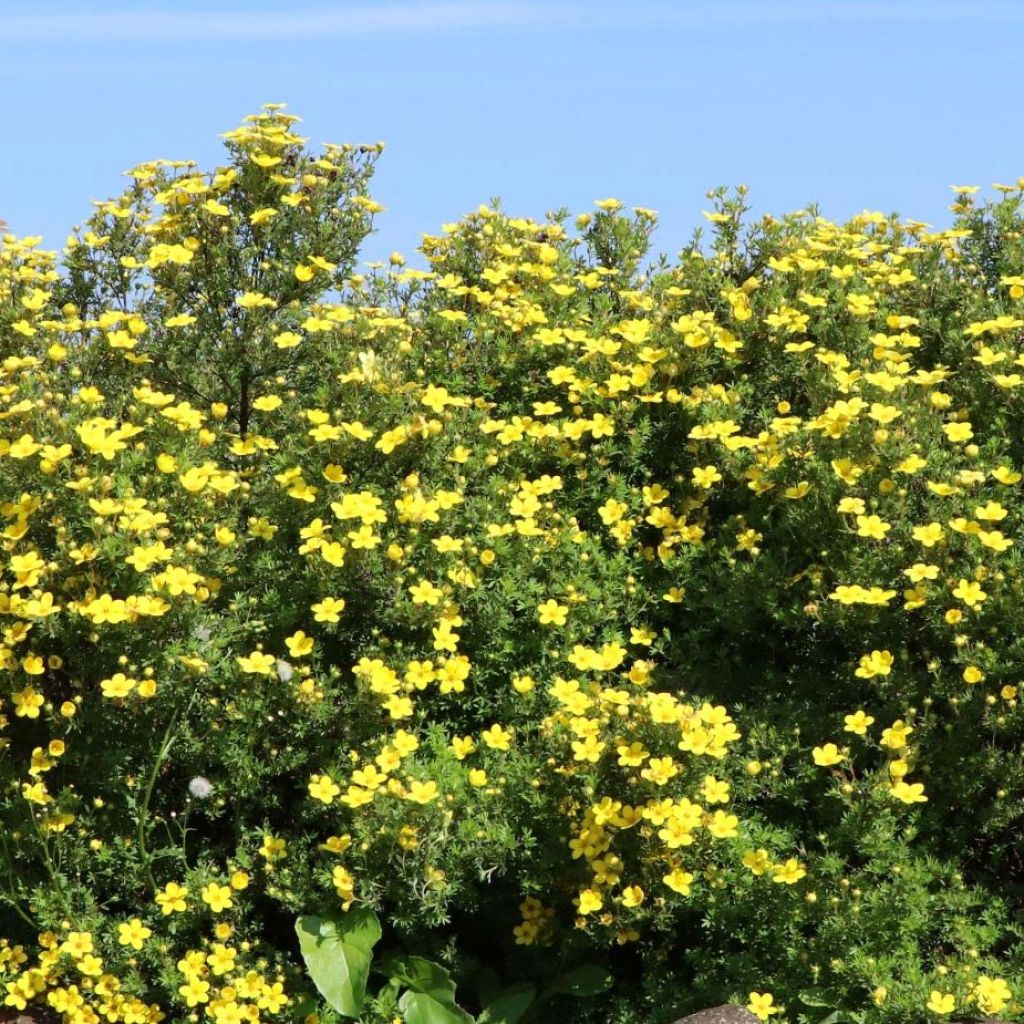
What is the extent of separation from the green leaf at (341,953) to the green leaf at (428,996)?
14 cm

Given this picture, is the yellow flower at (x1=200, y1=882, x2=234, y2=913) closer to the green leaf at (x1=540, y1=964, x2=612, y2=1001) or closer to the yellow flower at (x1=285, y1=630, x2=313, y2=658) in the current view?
the yellow flower at (x1=285, y1=630, x2=313, y2=658)

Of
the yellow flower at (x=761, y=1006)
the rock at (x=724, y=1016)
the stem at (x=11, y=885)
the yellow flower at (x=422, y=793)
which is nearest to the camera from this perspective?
the rock at (x=724, y=1016)

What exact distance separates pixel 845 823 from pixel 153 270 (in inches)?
129

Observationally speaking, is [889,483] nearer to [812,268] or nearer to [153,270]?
[812,268]

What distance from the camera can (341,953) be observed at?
4.34m

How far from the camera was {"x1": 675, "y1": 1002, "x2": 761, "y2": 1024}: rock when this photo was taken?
395cm

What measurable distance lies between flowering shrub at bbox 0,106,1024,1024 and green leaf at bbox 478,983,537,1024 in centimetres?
10

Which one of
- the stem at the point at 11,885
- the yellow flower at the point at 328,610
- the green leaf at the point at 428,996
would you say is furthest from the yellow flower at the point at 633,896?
the stem at the point at 11,885

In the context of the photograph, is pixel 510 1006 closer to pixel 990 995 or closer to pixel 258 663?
pixel 258 663

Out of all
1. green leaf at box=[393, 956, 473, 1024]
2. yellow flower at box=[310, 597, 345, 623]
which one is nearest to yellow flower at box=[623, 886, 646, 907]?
green leaf at box=[393, 956, 473, 1024]

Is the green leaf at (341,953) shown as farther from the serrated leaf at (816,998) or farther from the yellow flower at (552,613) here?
the serrated leaf at (816,998)

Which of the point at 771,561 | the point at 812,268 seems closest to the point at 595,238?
the point at 812,268

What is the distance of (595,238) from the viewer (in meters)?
6.54

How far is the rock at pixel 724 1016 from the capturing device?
13.0 ft
